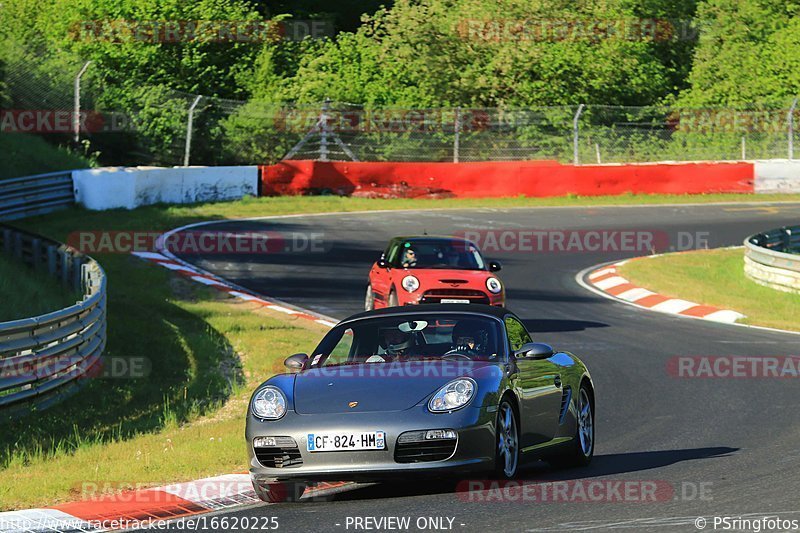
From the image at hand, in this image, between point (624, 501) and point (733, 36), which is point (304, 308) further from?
point (733, 36)

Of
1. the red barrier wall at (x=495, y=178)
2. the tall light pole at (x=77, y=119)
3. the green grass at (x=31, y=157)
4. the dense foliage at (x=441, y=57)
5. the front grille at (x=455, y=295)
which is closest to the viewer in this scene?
the front grille at (x=455, y=295)

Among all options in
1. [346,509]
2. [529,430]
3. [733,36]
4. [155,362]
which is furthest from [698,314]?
[733,36]

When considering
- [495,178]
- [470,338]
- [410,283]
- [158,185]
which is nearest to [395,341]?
[470,338]

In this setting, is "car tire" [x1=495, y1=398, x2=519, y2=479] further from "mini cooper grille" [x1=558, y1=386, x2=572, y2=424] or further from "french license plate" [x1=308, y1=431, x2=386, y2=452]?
"mini cooper grille" [x1=558, y1=386, x2=572, y2=424]

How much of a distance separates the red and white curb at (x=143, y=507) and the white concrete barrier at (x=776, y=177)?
30873 millimetres

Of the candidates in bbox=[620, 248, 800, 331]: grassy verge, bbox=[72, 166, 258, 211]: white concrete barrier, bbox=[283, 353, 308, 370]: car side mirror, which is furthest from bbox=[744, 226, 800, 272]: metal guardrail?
bbox=[283, 353, 308, 370]: car side mirror

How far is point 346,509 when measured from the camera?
787 cm

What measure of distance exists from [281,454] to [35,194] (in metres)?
22.7

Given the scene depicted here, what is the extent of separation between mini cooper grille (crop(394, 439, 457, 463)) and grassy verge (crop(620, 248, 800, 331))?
12527 mm

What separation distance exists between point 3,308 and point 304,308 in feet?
16.0

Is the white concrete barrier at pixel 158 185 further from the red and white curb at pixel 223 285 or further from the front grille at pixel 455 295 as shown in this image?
the front grille at pixel 455 295

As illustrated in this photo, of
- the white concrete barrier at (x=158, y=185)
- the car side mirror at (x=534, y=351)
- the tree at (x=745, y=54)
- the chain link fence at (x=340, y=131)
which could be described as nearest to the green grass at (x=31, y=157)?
the chain link fence at (x=340, y=131)

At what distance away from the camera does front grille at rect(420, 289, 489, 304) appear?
1748 centimetres

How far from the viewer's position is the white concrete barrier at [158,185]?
31156mm
